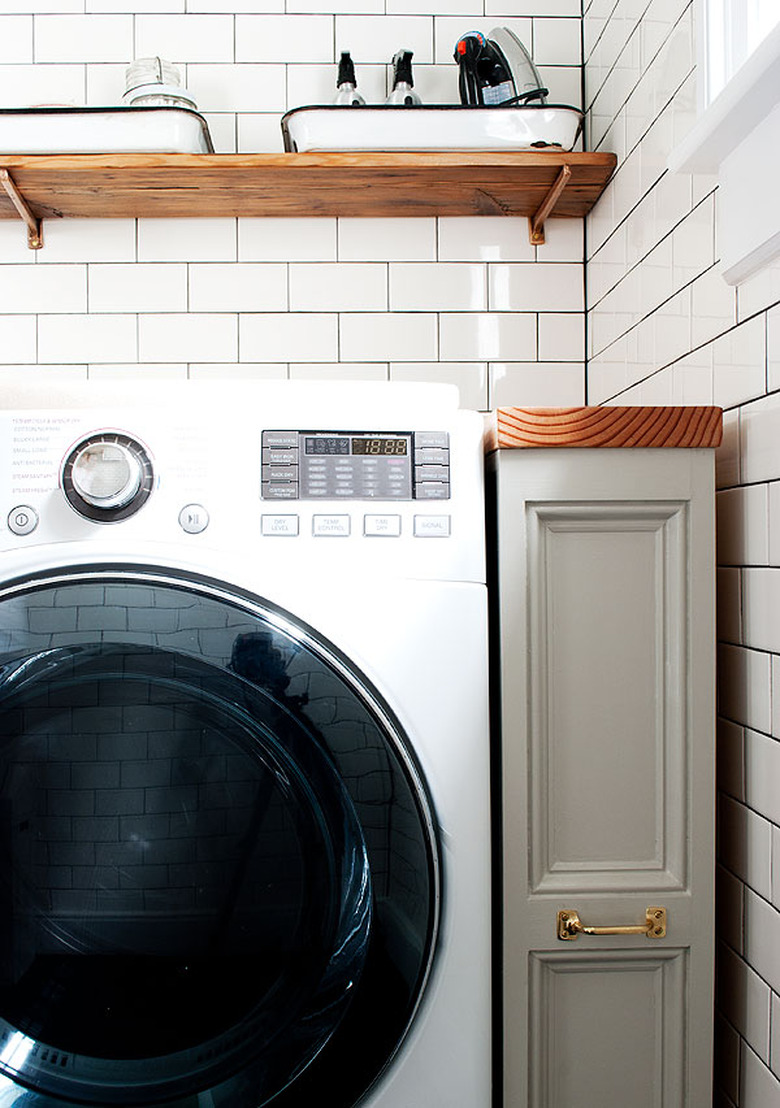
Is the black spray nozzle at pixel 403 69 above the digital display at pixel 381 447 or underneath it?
above

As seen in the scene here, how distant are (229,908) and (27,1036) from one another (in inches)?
9.1

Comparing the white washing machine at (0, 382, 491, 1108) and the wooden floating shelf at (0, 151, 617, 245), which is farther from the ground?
the wooden floating shelf at (0, 151, 617, 245)

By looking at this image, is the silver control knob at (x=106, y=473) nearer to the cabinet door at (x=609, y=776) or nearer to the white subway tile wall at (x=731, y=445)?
the cabinet door at (x=609, y=776)

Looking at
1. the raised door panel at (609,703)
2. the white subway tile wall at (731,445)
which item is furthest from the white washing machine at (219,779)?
the white subway tile wall at (731,445)

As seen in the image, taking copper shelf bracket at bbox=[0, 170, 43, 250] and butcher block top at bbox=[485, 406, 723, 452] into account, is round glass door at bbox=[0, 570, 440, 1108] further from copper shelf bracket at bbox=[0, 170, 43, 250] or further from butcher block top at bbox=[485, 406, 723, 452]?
copper shelf bracket at bbox=[0, 170, 43, 250]

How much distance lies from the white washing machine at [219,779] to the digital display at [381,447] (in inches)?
1.8

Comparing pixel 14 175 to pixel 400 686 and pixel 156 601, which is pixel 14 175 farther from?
pixel 400 686

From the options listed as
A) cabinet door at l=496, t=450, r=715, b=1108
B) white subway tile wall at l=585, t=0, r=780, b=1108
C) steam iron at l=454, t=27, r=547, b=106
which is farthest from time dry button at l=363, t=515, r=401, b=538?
steam iron at l=454, t=27, r=547, b=106

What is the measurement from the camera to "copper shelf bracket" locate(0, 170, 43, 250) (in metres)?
1.47

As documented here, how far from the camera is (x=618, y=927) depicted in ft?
3.18

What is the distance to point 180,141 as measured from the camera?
1439 mm

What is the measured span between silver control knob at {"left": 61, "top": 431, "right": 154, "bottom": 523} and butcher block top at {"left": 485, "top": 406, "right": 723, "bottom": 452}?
0.37 m

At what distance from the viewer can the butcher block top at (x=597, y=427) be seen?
96 centimetres

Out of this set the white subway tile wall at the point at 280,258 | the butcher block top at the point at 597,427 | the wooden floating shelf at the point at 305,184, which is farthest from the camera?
the white subway tile wall at the point at 280,258
